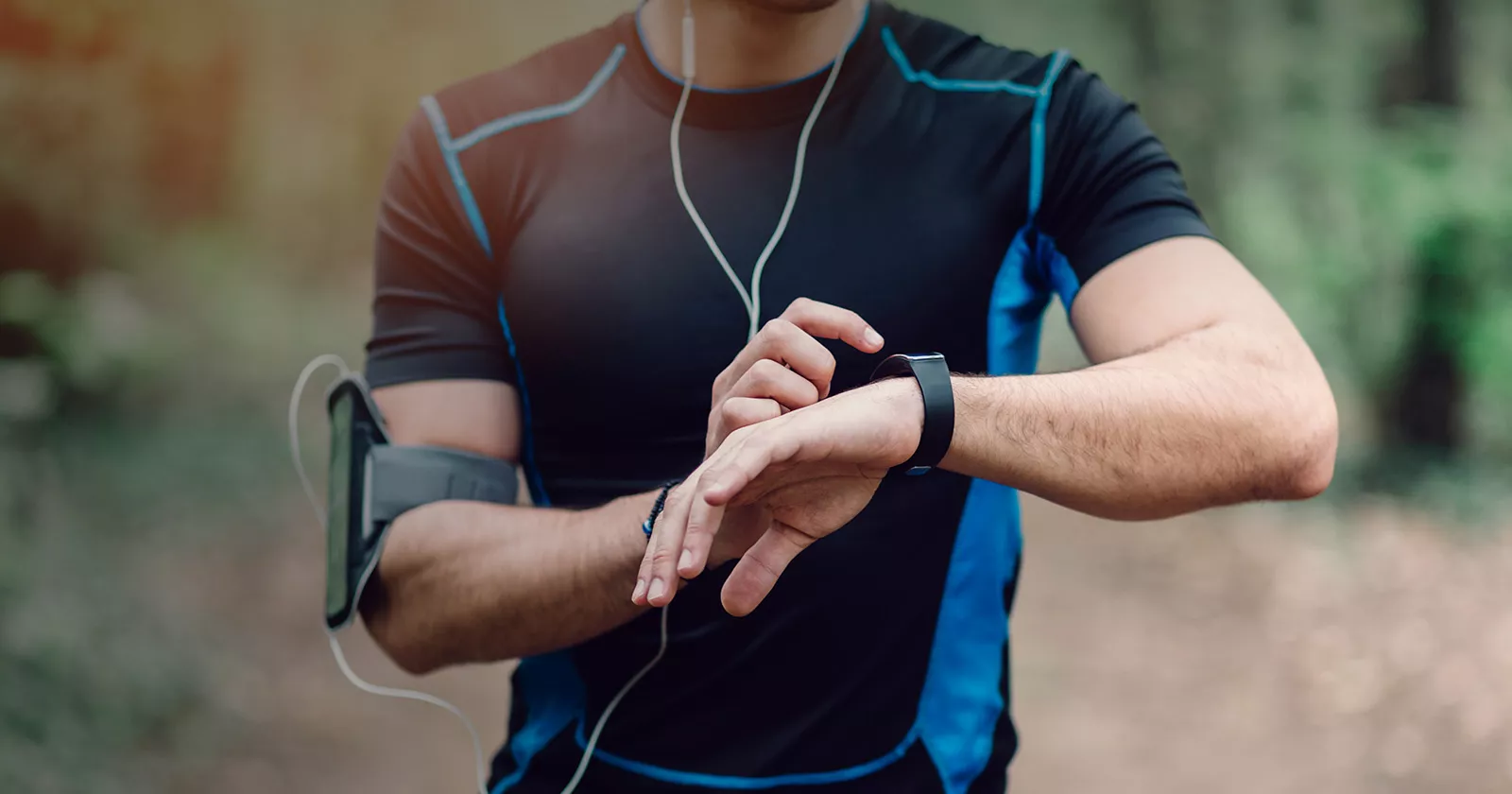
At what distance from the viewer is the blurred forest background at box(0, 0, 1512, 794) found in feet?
9.94

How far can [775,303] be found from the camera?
1.21m

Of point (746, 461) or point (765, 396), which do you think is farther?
point (765, 396)

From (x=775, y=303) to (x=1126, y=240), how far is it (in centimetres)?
32

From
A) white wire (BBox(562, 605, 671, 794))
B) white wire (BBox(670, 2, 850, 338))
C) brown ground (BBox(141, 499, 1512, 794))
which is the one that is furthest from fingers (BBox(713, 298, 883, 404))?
brown ground (BBox(141, 499, 1512, 794))

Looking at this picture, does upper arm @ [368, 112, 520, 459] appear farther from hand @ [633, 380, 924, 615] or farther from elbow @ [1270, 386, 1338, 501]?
elbow @ [1270, 386, 1338, 501]

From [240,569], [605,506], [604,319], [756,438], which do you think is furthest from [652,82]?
[240,569]

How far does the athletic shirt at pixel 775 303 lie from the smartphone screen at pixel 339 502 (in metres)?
0.05

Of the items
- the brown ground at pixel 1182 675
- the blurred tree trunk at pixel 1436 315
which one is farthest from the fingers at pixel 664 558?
the blurred tree trunk at pixel 1436 315

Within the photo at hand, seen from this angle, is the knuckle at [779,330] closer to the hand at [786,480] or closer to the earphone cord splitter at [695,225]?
the hand at [786,480]

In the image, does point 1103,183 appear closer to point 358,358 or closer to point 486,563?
point 486,563

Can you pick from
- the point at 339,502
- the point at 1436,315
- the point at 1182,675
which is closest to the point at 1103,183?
the point at 339,502

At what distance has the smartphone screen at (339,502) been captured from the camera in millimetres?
1246

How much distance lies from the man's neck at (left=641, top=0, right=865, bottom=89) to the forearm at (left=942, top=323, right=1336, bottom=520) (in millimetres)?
429

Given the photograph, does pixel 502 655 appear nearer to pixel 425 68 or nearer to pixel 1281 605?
pixel 1281 605
